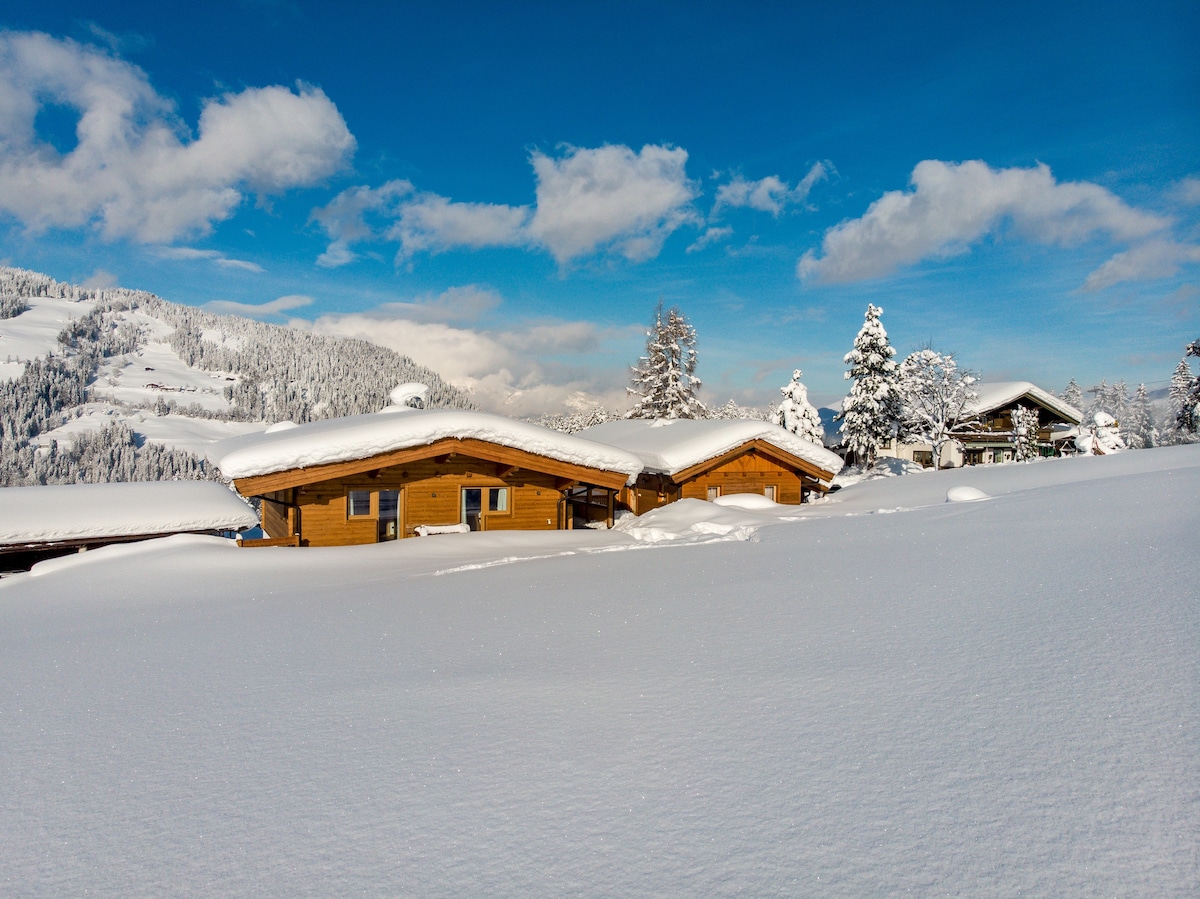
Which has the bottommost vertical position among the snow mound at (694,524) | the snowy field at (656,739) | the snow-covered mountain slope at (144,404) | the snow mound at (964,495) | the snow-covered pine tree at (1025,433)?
the snowy field at (656,739)

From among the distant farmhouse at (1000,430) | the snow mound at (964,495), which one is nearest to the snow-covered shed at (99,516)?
the snow mound at (964,495)

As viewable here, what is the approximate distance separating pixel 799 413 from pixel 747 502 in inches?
838

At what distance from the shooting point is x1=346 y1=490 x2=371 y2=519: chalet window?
1636cm

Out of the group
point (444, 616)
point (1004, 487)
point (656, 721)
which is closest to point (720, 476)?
point (1004, 487)

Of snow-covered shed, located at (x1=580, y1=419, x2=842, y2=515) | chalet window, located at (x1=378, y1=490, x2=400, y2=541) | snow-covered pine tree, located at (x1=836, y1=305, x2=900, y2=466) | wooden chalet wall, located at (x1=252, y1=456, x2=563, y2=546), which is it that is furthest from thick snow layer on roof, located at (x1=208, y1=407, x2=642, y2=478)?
snow-covered pine tree, located at (x1=836, y1=305, x2=900, y2=466)

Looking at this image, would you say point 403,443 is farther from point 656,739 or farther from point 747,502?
point 656,739

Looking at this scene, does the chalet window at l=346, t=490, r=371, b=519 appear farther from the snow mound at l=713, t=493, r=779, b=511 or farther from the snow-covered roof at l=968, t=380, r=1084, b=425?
the snow-covered roof at l=968, t=380, r=1084, b=425

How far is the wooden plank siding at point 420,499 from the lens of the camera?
1588 centimetres

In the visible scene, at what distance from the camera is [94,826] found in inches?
125

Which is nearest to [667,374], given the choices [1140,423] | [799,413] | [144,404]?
[799,413]

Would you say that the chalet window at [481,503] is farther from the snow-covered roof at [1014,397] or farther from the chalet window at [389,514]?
the snow-covered roof at [1014,397]

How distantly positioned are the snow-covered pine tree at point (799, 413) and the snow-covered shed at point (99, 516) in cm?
3254

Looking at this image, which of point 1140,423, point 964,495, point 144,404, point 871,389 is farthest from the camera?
point 144,404

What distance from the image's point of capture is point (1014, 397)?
146ft
